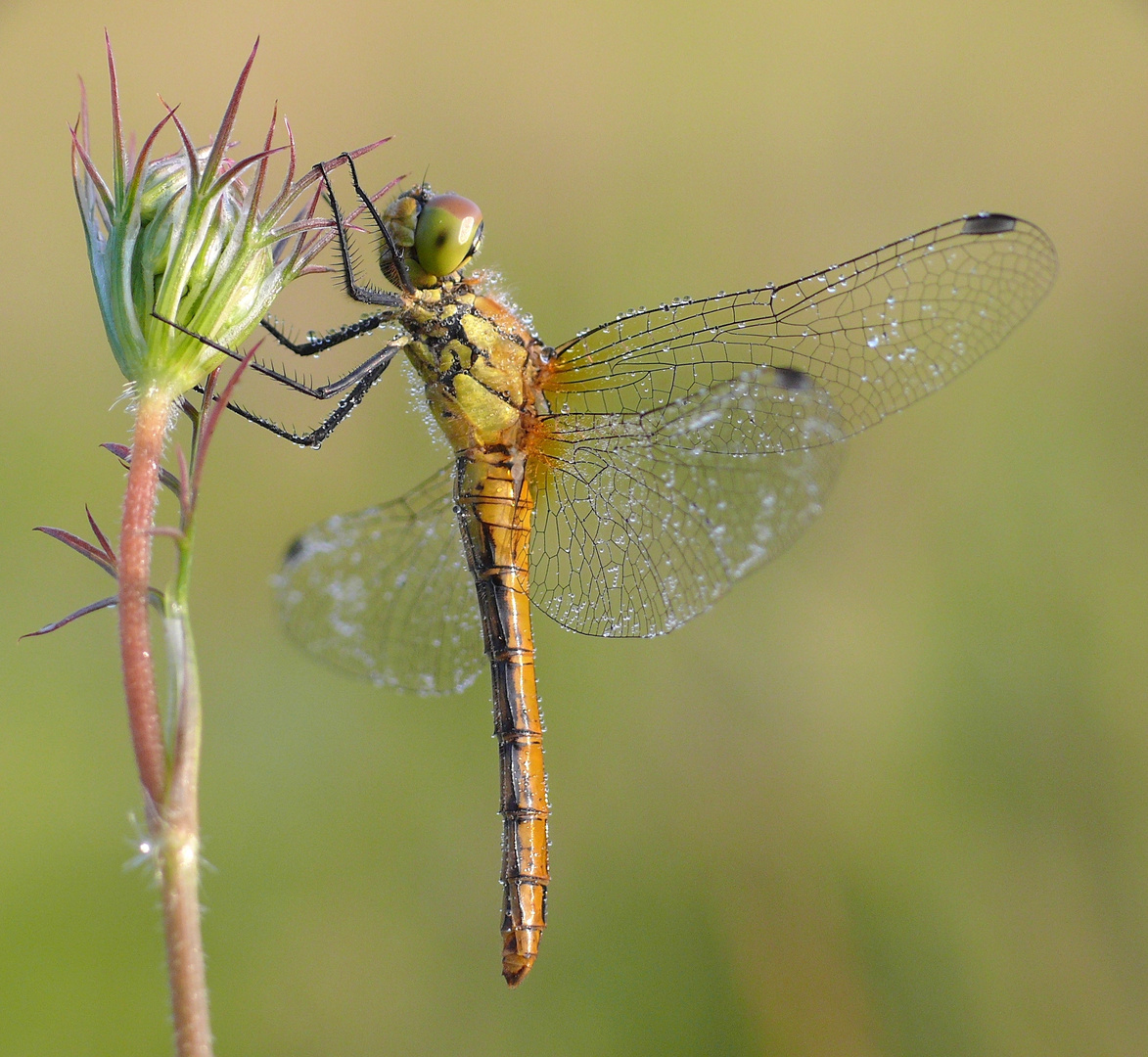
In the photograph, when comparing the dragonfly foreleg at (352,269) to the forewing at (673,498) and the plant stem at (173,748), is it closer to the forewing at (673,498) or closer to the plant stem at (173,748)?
the forewing at (673,498)

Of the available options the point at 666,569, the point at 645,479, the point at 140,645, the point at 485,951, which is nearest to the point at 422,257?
the point at 645,479

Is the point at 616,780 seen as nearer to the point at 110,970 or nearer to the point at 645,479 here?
the point at 645,479

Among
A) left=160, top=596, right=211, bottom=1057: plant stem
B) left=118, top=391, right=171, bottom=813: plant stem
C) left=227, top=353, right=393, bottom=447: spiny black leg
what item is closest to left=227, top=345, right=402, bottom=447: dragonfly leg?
left=227, top=353, right=393, bottom=447: spiny black leg

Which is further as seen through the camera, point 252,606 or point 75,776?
point 252,606

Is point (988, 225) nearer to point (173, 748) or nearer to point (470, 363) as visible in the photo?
point (470, 363)

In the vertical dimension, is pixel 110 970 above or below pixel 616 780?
below

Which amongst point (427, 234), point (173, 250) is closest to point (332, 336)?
point (427, 234)

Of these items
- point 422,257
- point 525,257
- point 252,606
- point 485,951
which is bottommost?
point 485,951
